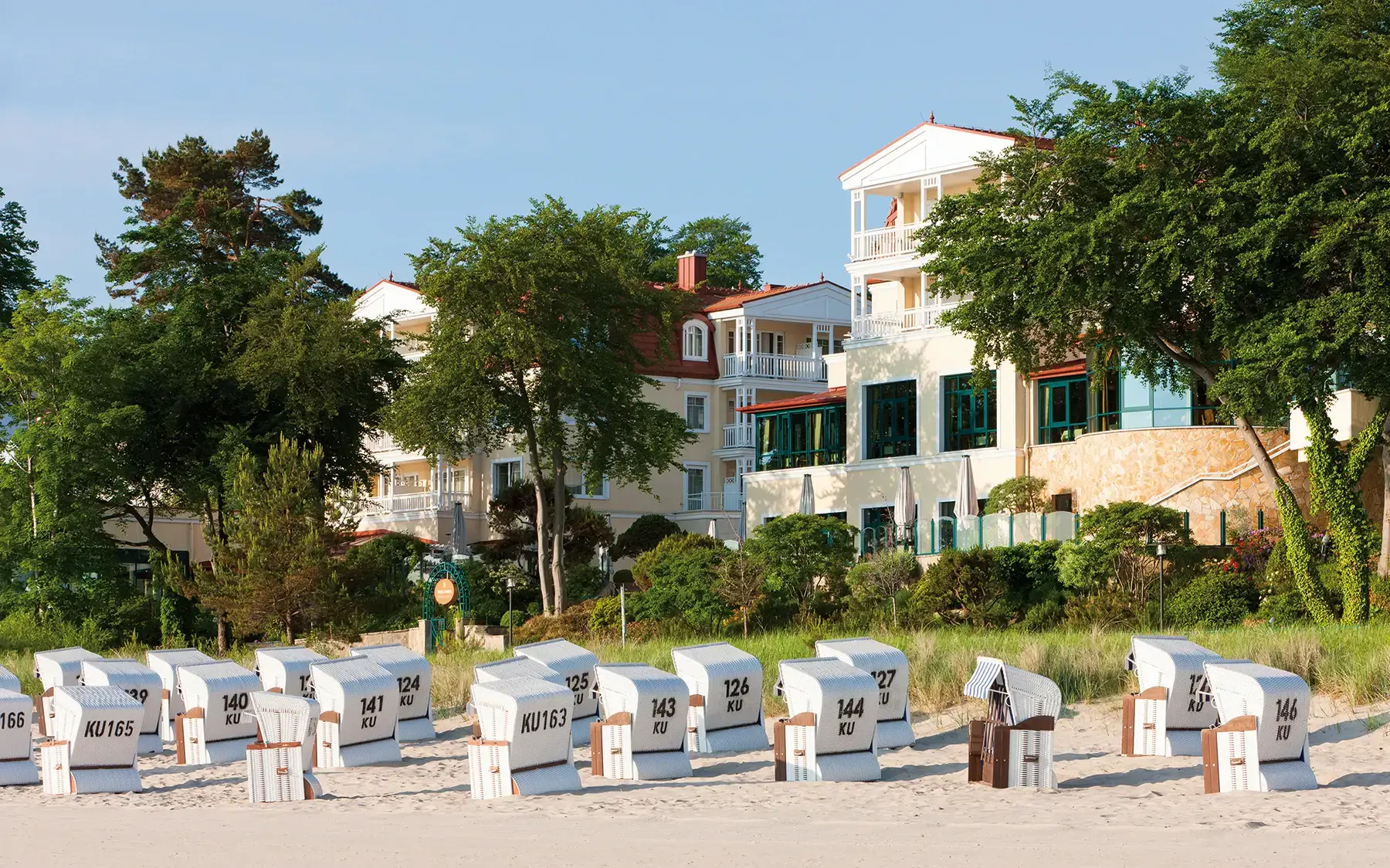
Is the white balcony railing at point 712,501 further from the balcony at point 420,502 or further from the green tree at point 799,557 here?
the green tree at point 799,557

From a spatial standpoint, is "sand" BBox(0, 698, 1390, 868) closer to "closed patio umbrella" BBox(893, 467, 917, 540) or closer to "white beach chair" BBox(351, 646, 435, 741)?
"white beach chair" BBox(351, 646, 435, 741)

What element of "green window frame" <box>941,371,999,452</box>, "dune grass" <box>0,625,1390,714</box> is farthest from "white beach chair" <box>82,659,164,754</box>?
"green window frame" <box>941,371,999,452</box>

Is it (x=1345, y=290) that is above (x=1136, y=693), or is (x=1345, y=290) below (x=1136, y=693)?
above

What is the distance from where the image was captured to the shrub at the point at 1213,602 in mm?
29359

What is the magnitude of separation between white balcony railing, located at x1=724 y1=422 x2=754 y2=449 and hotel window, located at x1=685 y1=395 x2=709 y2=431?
790 millimetres

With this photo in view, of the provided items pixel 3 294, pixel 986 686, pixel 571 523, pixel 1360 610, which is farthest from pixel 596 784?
pixel 3 294

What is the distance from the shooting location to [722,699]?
62.5 feet

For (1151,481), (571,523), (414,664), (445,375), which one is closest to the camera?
(414,664)

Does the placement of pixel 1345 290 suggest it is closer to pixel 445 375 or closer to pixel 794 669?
pixel 794 669

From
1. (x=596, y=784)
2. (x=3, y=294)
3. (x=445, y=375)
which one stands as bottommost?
(x=596, y=784)

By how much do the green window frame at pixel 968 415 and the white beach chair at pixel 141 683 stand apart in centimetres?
2358

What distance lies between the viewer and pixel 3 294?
52469 mm

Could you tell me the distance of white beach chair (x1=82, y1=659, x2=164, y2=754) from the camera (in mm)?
21203

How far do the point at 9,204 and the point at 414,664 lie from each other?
121 feet
